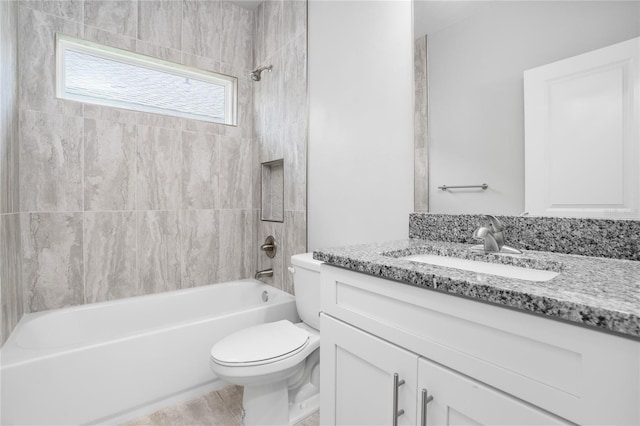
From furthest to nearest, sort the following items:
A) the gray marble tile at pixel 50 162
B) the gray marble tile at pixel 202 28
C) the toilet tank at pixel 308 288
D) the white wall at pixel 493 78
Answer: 1. the gray marble tile at pixel 202 28
2. the gray marble tile at pixel 50 162
3. the toilet tank at pixel 308 288
4. the white wall at pixel 493 78

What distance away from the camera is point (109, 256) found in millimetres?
2039

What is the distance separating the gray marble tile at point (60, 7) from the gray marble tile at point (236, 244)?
1.53m

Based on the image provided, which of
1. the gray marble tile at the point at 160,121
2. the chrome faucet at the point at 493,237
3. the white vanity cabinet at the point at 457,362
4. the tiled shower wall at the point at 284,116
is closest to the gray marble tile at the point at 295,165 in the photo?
the tiled shower wall at the point at 284,116

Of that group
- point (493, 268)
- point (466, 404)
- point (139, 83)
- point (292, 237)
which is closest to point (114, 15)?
point (139, 83)

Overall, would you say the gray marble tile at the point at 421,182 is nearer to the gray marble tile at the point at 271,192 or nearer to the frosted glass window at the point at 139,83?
the gray marble tile at the point at 271,192

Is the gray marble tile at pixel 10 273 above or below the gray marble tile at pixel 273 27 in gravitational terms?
below

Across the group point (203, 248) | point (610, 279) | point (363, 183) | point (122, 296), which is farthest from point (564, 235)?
point (122, 296)

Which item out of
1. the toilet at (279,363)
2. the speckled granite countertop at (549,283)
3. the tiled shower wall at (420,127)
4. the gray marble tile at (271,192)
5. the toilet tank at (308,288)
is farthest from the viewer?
the gray marble tile at (271,192)

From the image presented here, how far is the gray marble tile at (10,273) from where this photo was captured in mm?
1423

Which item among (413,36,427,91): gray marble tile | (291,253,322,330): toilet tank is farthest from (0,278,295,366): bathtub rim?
(413,36,427,91): gray marble tile

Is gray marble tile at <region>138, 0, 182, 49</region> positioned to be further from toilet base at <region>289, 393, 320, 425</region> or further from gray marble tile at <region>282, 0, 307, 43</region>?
toilet base at <region>289, 393, 320, 425</region>

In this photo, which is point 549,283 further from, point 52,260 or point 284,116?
point 52,260

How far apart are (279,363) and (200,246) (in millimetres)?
1366

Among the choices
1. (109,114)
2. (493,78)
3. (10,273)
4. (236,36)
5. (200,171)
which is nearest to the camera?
(493,78)
